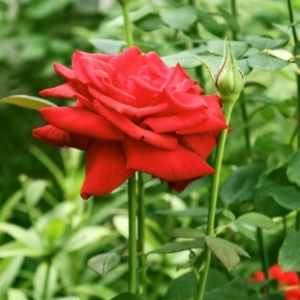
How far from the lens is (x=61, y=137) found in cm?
50

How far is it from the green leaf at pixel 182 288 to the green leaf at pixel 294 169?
14 cm

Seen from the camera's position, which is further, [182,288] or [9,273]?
[9,273]

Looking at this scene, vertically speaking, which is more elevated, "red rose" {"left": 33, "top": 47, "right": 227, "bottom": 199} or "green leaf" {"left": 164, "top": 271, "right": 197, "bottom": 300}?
"red rose" {"left": 33, "top": 47, "right": 227, "bottom": 199}

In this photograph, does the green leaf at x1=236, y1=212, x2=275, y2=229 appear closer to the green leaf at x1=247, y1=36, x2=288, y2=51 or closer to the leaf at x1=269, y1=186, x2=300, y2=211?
the leaf at x1=269, y1=186, x2=300, y2=211

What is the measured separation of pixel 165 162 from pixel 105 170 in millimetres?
41

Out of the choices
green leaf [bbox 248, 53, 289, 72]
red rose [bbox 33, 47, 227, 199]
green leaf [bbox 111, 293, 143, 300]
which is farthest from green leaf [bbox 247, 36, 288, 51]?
green leaf [bbox 111, 293, 143, 300]

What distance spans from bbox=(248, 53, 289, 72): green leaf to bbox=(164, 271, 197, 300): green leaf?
21 cm

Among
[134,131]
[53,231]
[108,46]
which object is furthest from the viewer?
[53,231]

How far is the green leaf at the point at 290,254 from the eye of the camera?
53 centimetres

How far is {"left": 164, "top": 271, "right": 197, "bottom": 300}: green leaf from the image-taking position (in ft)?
2.09

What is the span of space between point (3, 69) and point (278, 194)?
136cm

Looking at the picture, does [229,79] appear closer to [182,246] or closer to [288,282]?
[182,246]

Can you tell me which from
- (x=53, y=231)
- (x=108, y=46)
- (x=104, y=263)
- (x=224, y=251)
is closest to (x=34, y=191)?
(x=53, y=231)

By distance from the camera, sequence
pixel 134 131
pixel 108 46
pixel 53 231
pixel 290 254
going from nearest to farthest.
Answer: pixel 134 131 → pixel 290 254 → pixel 108 46 → pixel 53 231
